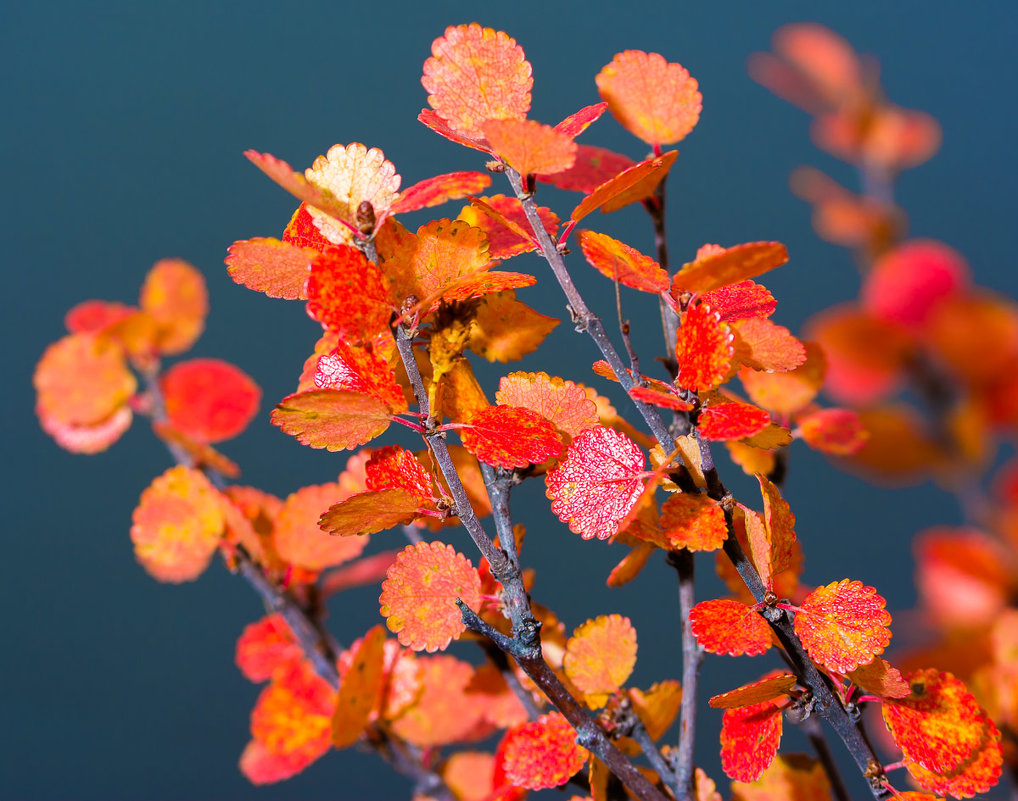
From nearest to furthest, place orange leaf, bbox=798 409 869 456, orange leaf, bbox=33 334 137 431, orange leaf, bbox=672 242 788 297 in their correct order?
1. orange leaf, bbox=672 242 788 297
2. orange leaf, bbox=798 409 869 456
3. orange leaf, bbox=33 334 137 431

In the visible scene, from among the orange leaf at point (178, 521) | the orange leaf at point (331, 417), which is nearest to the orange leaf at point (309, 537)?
the orange leaf at point (178, 521)

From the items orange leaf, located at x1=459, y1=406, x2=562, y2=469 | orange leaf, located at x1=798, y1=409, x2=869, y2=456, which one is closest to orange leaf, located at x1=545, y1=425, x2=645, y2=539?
orange leaf, located at x1=459, y1=406, x2=562, y2=469

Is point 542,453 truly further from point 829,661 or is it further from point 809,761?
point 809,761

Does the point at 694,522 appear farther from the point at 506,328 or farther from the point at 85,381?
the point at 85,381

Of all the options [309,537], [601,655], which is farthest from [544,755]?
[309,537]

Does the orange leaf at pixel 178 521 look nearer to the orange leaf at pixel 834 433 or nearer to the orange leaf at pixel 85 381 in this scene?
the orange leaf at pixel 85 381

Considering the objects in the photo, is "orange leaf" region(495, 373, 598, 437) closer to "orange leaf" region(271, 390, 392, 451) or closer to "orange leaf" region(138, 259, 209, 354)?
"orange leaf" region(271, 390, 392, 451)
